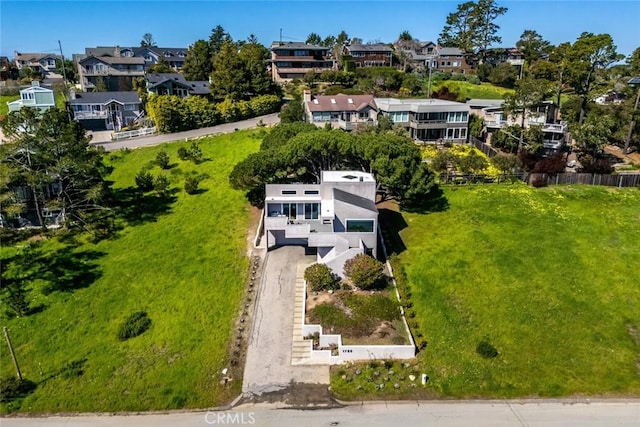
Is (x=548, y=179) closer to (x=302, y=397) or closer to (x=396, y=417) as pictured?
(x=396, y=417)

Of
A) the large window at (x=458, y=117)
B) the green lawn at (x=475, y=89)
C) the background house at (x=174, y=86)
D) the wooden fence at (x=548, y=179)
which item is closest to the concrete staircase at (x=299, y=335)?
the wooden fence at (x=548, y=179)

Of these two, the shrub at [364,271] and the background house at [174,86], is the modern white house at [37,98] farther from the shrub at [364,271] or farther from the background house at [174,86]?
the shrub at [364,271]

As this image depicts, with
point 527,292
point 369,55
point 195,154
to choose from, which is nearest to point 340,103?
point 195,154

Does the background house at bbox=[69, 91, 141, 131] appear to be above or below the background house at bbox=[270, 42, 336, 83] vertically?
below

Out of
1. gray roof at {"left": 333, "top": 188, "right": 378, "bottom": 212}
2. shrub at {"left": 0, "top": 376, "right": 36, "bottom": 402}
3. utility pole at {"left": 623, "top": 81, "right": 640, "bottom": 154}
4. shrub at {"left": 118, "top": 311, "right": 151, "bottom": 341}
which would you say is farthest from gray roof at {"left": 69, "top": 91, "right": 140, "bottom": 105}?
utility pole at {"left": 623, "top": 81, "right": 640, "bottom": 154}

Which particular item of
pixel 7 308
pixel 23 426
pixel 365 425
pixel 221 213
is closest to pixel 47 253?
pixel 7 308

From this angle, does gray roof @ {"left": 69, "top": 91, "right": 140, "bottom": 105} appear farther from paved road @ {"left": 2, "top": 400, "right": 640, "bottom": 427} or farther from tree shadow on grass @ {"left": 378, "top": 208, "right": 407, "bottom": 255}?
paved road @ {"left": 2, "top": 400, "right": 640, "bottom": 427}

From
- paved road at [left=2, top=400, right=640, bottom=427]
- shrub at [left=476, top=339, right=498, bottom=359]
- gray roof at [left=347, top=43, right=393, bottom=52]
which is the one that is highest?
gray roof at [left=347, top=43, right=393, bottom=52]
